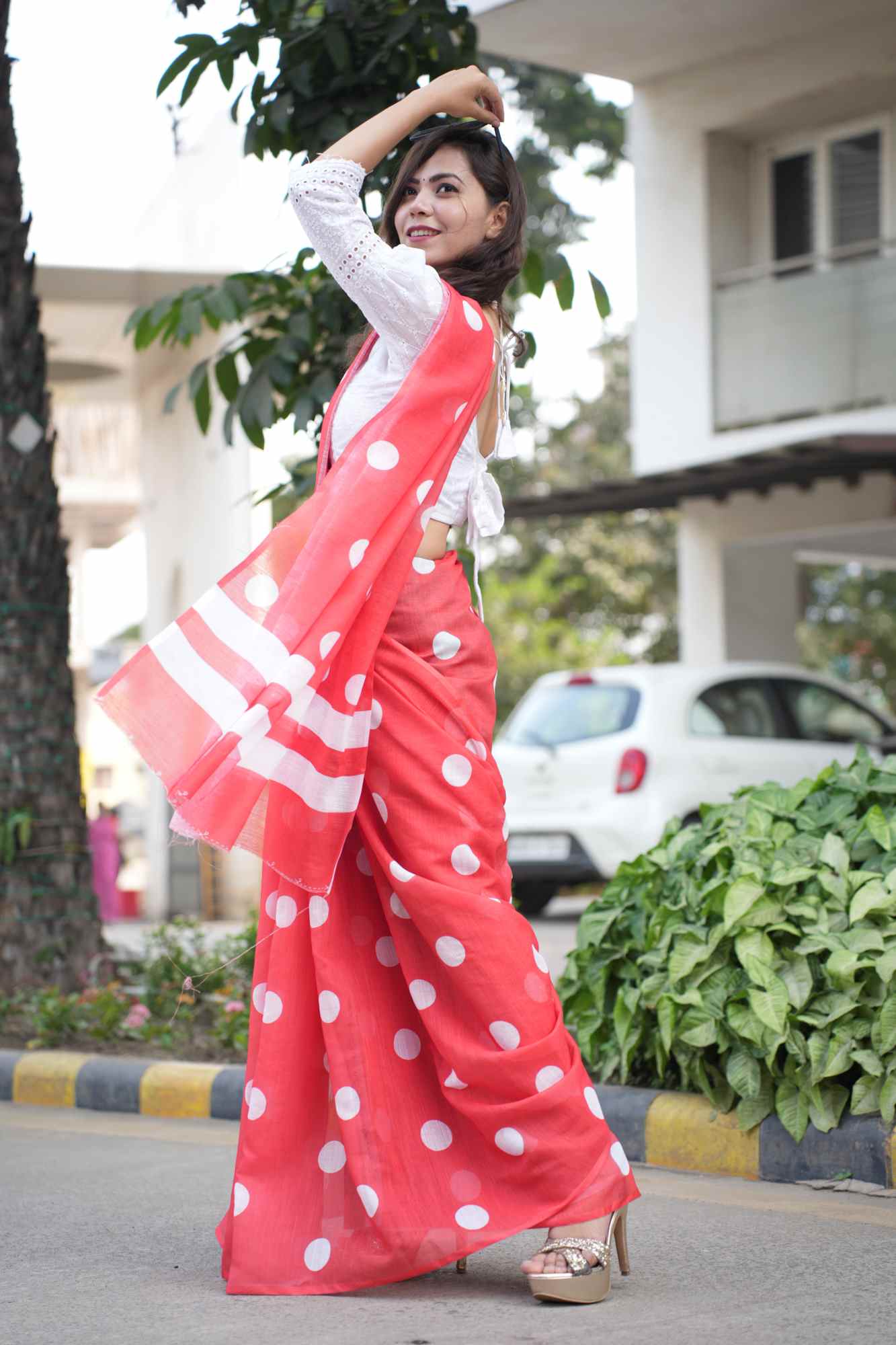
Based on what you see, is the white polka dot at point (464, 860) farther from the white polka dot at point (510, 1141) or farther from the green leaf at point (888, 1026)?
the green leaf at point (888, 1026)

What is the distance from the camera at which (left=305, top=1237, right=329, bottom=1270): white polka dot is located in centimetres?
325

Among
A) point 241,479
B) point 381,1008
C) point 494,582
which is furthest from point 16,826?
point 494,582

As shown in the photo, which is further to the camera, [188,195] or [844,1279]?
[188,195]

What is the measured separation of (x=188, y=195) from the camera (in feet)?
46.6

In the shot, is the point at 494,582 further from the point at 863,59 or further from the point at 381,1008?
the point at 381,1008

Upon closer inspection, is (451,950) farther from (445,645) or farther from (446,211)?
(446,211)

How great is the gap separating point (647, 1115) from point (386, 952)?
166cm

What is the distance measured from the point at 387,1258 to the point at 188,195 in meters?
12.1

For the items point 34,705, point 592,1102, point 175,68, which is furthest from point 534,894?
point 592,1102

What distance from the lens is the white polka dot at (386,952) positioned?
10.9ft

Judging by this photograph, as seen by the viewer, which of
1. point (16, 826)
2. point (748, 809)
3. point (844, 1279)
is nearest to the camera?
point (844, 1279)

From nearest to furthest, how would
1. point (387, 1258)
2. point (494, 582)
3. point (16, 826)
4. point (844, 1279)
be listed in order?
point (387, 1258)
point (844, 1279)
point (16, 826)
point (494, 582)

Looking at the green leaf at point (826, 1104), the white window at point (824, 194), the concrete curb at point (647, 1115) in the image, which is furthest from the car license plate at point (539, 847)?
the green leaf at point (826, 1104)

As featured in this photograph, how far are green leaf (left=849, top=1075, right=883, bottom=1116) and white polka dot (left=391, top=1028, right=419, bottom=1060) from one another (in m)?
1.44
